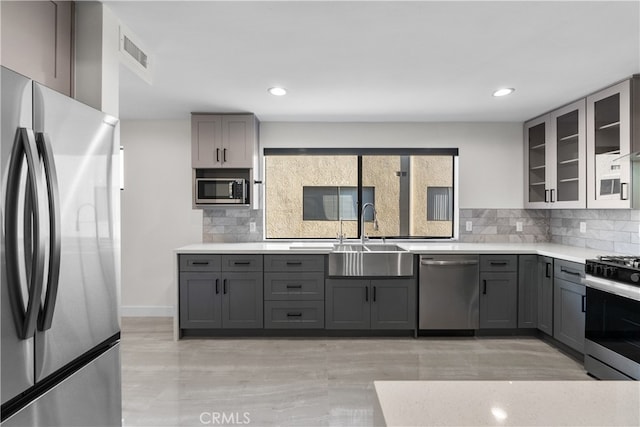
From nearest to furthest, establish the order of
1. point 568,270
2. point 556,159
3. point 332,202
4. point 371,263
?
point 568,270 → point 371,263 → point 556,159 → point 332,202

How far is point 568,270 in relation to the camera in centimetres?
315

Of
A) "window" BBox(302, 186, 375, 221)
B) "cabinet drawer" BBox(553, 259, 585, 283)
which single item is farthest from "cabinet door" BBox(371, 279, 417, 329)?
"cabinet drawer" BBox(553, 259, 585, 283)

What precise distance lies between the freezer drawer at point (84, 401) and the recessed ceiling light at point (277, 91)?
2305mm

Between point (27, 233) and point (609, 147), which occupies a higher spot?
point (609, 147)

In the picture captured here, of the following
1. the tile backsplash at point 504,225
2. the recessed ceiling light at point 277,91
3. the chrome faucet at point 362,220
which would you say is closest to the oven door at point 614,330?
the tile backsplash at point 504,225

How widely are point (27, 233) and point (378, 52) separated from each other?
2157mm

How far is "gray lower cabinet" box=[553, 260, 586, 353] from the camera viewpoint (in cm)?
301

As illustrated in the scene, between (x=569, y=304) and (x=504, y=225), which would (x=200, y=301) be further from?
(x=504, y=225)

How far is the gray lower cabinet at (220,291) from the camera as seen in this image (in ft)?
12.0

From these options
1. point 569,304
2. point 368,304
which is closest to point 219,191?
point 368,304

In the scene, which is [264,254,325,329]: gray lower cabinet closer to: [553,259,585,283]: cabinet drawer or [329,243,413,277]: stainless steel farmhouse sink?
[329,243,413,277]: stainless steel farmhouse sink

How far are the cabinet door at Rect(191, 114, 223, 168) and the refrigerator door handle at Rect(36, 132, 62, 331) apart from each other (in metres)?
2.73

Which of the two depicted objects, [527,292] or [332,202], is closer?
[527,292]

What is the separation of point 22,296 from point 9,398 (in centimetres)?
32
